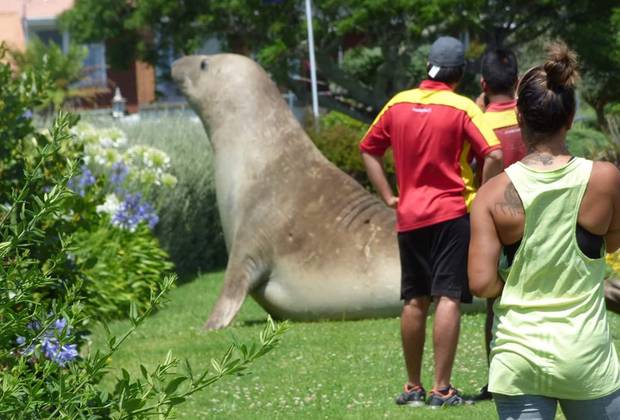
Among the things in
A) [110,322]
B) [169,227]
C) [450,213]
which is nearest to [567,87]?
[450,213]

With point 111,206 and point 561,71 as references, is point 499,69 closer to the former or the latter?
point 561,71

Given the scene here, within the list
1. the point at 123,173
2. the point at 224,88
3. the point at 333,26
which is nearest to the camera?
the point at 224,88

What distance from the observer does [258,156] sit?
35.2ft

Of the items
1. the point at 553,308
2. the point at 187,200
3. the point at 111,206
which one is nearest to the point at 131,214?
the point at 111,206

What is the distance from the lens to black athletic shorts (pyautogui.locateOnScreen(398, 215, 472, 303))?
22.8ft

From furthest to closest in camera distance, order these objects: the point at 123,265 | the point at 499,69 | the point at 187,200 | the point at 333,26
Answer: the point at 333,26
the point at 187,200
the point at 123,265
the point at 499,69

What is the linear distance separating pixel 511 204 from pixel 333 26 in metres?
20.8

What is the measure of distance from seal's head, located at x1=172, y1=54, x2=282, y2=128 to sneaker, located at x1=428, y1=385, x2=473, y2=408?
446 centimetres

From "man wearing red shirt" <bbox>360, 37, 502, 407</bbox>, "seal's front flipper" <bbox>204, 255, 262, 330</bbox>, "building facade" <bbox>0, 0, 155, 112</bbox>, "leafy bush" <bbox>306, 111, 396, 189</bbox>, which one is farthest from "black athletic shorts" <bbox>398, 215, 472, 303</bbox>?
"building facade" <bbox>0, 0, 155, 112</bbox>

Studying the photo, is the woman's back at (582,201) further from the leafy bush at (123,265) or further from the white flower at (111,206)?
the white flower at (111,206)

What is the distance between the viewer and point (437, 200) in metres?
7.01

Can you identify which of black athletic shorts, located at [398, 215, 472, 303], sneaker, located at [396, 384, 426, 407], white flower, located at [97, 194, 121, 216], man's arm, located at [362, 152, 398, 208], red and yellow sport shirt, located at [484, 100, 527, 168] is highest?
red and yellow sport shirt, located at [484, 100, 527, 168]

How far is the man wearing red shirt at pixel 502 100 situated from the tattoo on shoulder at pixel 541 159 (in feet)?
9.64

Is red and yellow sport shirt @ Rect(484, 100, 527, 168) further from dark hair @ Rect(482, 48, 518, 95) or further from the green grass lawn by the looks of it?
the green grass lawn
